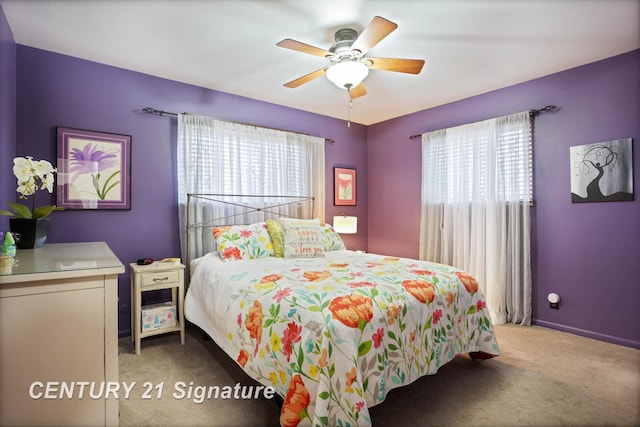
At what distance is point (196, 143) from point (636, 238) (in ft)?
13.5

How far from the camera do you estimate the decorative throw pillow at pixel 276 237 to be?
3.16 metres

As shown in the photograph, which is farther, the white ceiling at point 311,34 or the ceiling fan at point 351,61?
the ceiling fan at point 351,61

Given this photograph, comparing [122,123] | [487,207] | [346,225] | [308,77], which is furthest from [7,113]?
[487,207]

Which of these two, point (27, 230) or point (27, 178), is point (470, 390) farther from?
point (27, 178)

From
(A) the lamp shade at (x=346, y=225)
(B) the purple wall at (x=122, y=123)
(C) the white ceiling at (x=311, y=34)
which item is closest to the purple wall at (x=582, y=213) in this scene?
(C) the white ceiling at (x=311, y=34)

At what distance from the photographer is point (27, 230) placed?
191cm

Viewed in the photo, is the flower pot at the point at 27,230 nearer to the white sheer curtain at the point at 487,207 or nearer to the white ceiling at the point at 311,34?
the white ceiling at the point at 311,34

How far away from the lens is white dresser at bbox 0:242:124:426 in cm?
112

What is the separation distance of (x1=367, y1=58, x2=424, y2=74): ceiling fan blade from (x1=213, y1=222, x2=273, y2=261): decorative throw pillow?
5.94ft

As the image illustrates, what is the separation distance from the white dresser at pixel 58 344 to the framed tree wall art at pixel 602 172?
3.68 metres

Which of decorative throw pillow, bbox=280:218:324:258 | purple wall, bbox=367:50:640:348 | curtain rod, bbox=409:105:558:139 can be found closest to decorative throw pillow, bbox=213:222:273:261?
decorative throw pillow, bbox=280:218:324:258

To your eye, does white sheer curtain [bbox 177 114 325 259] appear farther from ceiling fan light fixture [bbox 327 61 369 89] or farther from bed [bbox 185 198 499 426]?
ceiling fan light fixture [bbox 327 61 369 89]

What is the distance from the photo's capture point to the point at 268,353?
1758mm

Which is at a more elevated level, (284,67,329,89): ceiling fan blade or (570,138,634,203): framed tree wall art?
(284,67,329,89): ceiling fan blade
